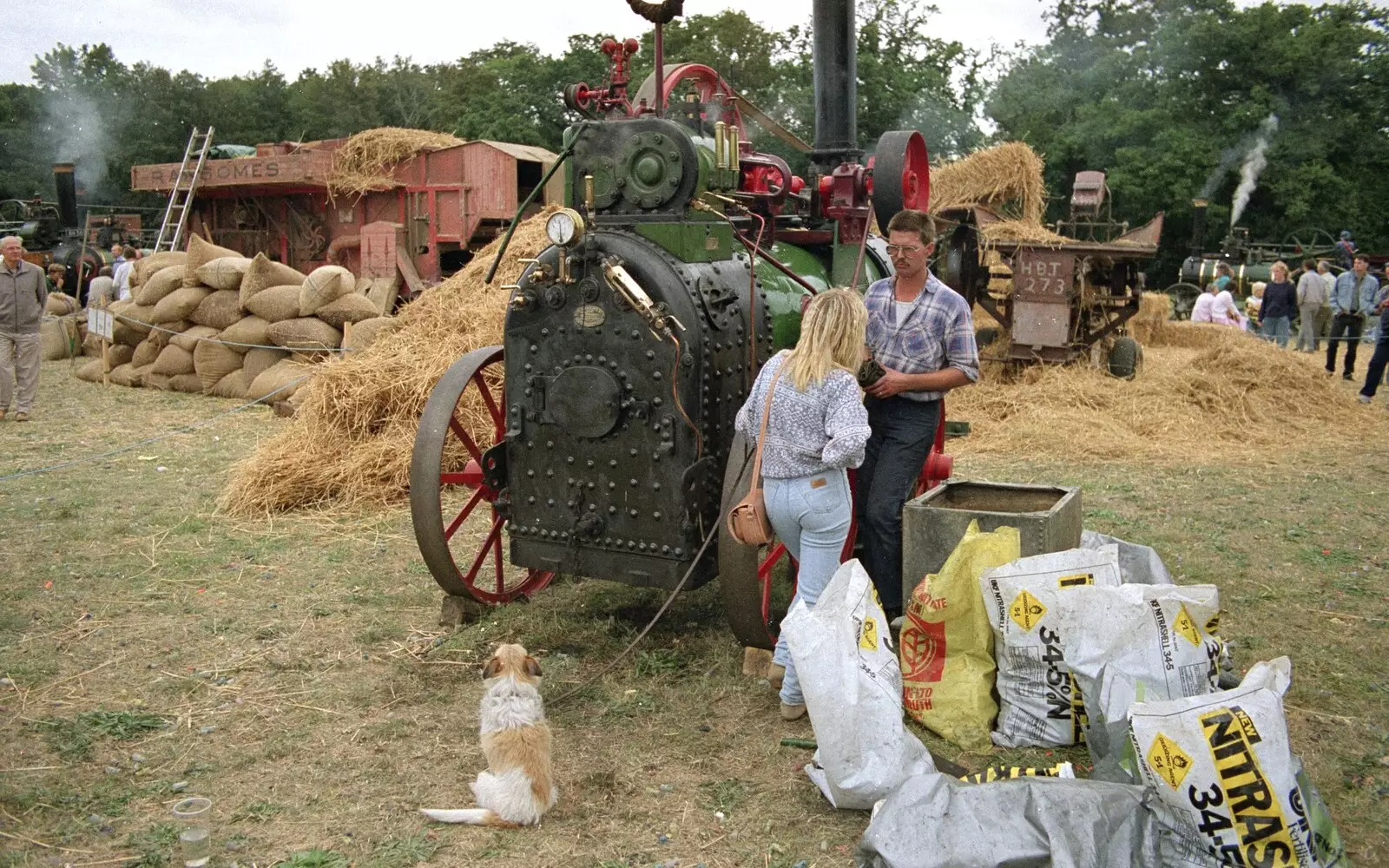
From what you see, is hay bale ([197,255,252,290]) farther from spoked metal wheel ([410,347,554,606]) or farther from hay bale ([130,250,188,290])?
spoked metal wheel ([410,347,554,606])

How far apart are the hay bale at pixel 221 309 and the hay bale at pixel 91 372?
6.86 ft

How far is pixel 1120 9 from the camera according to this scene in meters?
32.3

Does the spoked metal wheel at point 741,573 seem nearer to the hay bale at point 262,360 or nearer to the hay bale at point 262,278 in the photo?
the hay bale at point 262,360

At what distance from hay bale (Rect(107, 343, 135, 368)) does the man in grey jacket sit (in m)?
2.28

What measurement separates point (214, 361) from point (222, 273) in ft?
3.23

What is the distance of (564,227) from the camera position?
422 centimetres

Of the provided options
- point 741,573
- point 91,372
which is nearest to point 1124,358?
point 741,573

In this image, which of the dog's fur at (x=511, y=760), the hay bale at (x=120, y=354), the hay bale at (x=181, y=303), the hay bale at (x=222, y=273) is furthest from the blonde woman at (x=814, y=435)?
the hay bale at (x=120, y=354)

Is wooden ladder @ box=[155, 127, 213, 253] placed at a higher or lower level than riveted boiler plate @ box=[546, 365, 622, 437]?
higher

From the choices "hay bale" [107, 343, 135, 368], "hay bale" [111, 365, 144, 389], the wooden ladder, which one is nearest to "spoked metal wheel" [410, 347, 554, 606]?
"hay bale" [111, 365, 144, 389]

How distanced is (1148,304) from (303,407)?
12.2 meters

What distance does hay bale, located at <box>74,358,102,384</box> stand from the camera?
1310 centimetres

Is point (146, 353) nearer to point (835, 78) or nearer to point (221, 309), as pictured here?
point (221, 309)

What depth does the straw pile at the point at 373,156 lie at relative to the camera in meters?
15.7
